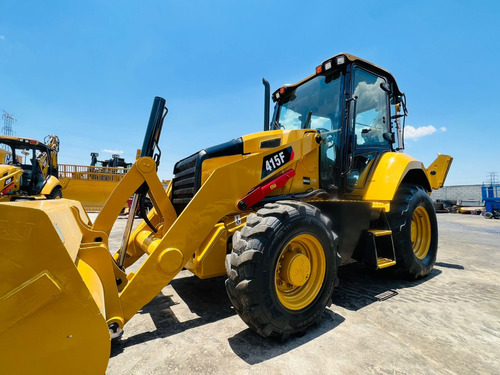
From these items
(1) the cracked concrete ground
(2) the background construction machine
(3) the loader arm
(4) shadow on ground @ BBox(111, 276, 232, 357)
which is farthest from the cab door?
(2) the background construction machine

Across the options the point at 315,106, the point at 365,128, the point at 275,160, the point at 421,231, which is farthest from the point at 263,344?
the point at 421,231

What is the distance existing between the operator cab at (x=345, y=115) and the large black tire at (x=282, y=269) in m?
1.14

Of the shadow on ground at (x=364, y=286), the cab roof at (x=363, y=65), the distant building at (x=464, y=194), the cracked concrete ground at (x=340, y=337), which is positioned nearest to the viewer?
the cracked concrete ground at (x=340, y=337)

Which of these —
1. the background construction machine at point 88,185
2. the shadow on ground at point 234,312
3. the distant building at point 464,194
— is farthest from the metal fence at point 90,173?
the distant building at point 464,194

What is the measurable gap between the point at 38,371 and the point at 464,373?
101 inches

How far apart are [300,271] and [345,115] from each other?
2.10 metres

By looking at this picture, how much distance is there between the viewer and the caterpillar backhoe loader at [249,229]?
1273 millimetres

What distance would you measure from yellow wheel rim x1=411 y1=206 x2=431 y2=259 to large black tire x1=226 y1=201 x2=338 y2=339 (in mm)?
2520

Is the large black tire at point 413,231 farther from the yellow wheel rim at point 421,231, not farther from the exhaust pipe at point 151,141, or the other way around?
the exhaust pipe at point 151,141

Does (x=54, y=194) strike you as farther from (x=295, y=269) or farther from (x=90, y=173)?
(x=295, y=269)

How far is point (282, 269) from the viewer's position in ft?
8.04

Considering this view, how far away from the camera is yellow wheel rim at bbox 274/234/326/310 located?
2389 millimetres

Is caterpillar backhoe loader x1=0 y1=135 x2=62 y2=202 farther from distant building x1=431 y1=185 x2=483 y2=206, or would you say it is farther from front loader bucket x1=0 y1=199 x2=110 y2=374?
distant building x1=431 y1=185 x2=483 y2=206

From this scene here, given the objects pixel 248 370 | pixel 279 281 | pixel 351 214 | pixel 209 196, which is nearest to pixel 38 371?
pixel 248 370
